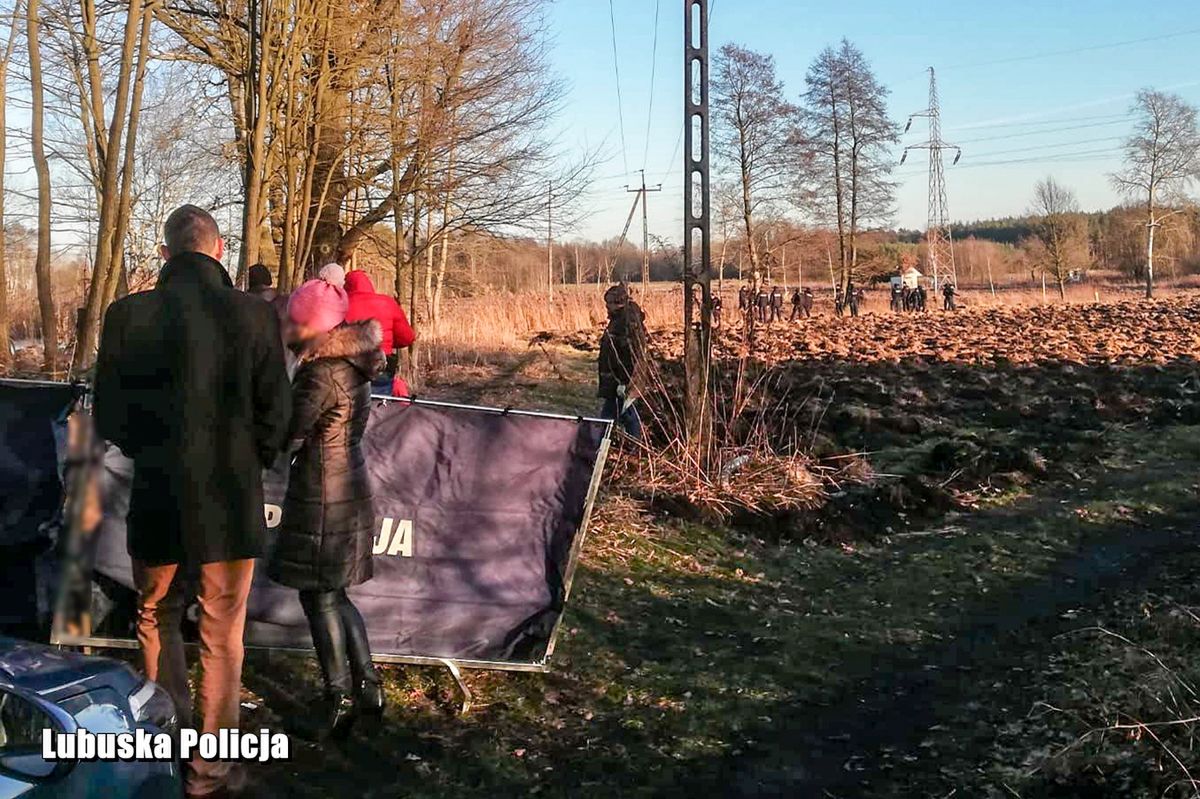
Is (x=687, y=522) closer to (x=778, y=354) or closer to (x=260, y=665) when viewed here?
(x=260, y=665)

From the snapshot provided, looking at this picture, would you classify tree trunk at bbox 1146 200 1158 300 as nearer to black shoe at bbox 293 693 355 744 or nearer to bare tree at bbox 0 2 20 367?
bare tree at bbox 0 2 20 367

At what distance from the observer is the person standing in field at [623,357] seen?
9961 millimetres

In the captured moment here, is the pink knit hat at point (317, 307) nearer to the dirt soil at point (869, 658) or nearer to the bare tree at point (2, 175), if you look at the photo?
the dirt soil at point (869, 658)

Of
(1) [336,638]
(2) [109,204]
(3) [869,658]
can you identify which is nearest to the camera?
(1) [336,638]

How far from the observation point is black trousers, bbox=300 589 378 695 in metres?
Answer: 4.35

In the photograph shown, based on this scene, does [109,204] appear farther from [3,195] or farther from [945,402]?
[945,402]

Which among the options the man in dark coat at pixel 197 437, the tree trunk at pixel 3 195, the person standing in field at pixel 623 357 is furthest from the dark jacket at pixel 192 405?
the tree trunk at pixel 3 195

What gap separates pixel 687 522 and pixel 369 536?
14.9 ft

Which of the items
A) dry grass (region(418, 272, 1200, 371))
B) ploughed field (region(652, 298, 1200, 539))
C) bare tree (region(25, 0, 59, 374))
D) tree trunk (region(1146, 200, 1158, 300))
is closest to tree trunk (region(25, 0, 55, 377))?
bare tree (region(25, 0, 59, 374))

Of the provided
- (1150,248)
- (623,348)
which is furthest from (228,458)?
(1150,248)

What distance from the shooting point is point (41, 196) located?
41.6 feet

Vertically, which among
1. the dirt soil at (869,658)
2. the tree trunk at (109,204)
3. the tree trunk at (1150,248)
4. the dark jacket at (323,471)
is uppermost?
the tree trunk at (1150,248)

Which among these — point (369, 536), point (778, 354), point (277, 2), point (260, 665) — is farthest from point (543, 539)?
point (778, 354)

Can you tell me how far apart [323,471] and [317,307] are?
25.2 inches
